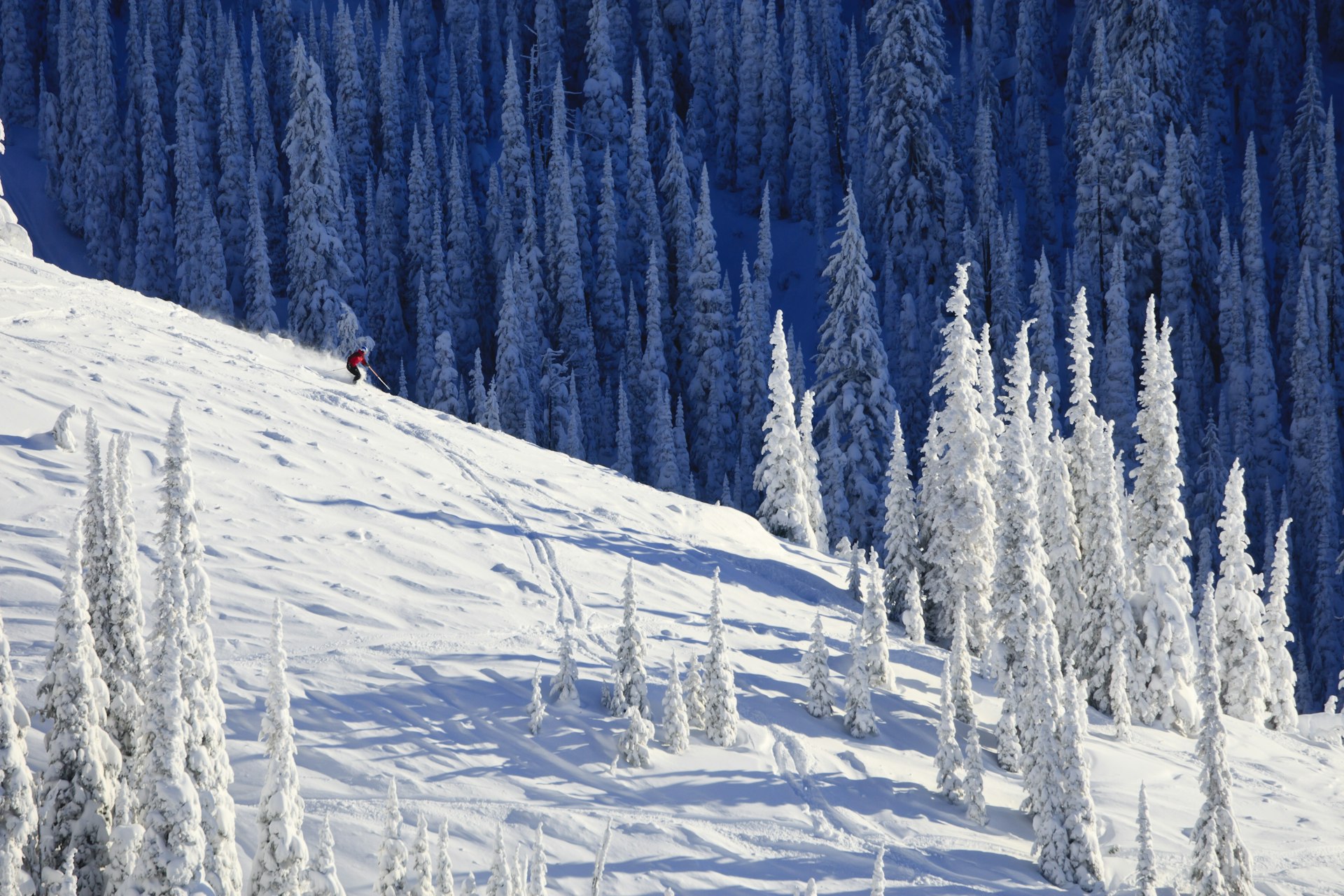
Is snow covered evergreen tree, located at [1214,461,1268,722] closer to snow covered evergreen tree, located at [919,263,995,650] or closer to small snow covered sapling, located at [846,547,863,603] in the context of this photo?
snow covered evergreen tree, located at [919,263,995,650]

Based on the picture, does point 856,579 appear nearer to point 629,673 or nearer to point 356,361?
point 629,673

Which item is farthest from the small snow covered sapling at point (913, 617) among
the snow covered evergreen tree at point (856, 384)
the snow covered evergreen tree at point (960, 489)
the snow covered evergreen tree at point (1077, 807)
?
the snow covered evergreen tree at point (856, 384)

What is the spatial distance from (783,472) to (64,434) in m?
20.7

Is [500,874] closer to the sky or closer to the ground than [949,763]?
closer to the sky

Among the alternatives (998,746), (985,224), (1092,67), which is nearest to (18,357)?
(998,746)

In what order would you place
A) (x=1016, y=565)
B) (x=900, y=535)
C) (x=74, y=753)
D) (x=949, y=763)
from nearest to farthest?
(x=74, y=753) < (x=949, y=763) < (x=1016, y=565) < (x=900, y=535)

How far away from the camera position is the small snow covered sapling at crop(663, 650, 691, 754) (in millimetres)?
20516

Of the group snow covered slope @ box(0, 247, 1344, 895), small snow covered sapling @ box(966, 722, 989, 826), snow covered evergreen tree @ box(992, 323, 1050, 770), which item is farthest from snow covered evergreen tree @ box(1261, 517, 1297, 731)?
small snow covered sapling @ box(966, 722, 989, 826)

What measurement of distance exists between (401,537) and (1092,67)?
66.5 meters

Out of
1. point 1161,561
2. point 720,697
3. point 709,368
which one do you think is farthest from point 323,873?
point 709,368

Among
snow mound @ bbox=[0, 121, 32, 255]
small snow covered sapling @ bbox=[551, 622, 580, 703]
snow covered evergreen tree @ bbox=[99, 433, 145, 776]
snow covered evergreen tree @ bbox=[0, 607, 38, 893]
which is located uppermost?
snow mound @ bbox=[0, 121, 32, 255]

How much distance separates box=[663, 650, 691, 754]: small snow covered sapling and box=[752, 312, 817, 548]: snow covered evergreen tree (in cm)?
1728

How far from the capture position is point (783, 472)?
38281 mm

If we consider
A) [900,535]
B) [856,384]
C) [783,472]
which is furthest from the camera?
[856,384]
